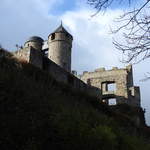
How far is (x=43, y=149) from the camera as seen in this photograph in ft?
29.6

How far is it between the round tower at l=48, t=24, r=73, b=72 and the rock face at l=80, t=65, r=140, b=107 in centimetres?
238

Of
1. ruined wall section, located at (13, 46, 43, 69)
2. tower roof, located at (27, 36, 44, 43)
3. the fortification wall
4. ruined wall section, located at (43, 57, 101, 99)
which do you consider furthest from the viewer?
tower roof, located at (27, 36, 44, 43)

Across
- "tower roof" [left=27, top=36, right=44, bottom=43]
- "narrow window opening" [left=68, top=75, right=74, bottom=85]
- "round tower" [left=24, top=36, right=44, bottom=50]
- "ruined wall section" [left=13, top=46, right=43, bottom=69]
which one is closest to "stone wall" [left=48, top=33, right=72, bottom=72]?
"round tower" [left=24, top=36, right=44, bottom=50]

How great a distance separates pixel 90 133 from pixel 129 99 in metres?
21.6

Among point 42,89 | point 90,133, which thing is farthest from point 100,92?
point 90,133

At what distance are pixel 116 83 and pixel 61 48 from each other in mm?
5771

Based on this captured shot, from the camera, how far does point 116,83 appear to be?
32.3 meters

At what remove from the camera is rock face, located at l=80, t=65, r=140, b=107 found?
31.6 metres

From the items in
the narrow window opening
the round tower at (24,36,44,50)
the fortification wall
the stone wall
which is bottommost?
the narrow window opening

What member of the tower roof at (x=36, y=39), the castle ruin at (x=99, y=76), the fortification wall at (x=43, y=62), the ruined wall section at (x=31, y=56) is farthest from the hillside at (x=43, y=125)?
the tower roof at (x=36, y=39)

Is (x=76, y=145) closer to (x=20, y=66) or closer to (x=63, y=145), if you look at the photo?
(x=63, y=145)

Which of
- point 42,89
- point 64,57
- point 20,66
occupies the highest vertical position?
point 64,57

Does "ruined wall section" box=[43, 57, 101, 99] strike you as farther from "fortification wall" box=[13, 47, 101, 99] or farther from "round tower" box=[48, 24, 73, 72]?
"round tower" box=[48, 24, 73, 72]

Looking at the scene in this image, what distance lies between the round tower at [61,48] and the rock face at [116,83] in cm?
238
